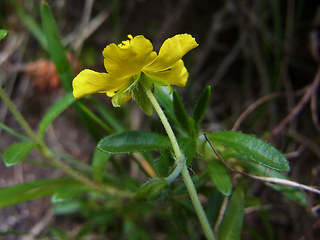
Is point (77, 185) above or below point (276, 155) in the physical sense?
below

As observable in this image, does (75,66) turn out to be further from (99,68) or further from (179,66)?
(179,66)

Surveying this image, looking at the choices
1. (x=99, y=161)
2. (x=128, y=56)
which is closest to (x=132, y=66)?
(x=128, y=56)

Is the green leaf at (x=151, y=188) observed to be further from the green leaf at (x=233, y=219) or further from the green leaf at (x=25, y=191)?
the green leaf at (x=25, y=191)

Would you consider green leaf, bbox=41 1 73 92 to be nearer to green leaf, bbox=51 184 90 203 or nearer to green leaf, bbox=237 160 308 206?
green leaf, bbox=51 184 90 203

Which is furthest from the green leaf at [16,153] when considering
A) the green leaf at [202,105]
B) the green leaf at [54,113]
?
the green leaf at [202,105]

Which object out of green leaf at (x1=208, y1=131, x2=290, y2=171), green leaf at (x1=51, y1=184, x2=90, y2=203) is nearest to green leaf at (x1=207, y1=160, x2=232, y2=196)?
green leaf at (x1=208, y1=131, x2=290, y2=171)

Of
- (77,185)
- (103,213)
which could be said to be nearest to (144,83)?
(77,185)
